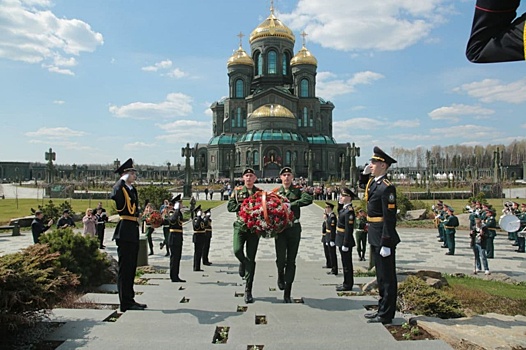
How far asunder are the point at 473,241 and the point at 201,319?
9.30 metres

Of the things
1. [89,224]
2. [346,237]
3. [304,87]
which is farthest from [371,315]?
[304,87]

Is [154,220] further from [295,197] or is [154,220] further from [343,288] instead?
[343,288]

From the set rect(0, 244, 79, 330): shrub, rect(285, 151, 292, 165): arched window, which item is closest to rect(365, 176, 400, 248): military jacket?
rect(0, 244, 79, 330): shrub

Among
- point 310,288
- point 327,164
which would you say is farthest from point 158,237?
point 327,164

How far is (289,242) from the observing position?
7129 mm

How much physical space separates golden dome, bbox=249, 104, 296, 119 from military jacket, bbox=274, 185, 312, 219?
6838 cm

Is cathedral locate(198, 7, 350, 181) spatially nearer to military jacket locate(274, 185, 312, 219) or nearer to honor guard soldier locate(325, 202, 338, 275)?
honor guard soldier locate(325, 202, 338, 275)

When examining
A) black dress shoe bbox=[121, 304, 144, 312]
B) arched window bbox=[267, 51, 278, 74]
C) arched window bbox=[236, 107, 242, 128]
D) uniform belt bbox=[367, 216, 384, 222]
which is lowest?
black dress shoe bbox=[121, 304, 144, 312]

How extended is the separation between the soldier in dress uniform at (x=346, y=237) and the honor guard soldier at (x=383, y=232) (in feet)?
6.61

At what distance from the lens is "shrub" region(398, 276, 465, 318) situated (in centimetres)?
572

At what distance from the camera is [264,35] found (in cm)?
8394

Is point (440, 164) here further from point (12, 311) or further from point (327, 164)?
point (12, 311)

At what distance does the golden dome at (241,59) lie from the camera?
8275cm

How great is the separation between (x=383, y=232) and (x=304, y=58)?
265 feet
